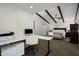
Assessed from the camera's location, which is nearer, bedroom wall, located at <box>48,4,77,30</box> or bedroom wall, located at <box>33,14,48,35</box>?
bedroom wall, located at <box>48,4,77,30</box>

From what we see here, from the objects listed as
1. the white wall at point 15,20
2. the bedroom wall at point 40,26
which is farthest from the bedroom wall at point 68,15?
the white wall at point 15,20

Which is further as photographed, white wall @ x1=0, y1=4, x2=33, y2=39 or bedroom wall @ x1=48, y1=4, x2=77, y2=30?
white wall @ x1=0, y1=4, x2=33, y2=39

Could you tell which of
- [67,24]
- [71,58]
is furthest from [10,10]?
[71,58]

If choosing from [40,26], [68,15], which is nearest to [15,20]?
[40,26]

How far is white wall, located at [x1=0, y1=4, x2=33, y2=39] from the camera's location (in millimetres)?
2264

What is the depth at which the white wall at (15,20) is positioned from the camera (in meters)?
2.26

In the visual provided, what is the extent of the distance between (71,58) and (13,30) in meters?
1.58

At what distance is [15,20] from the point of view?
244cm

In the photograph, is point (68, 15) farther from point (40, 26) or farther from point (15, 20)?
point (15, 20)

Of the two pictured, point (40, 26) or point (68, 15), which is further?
point (40, 26)

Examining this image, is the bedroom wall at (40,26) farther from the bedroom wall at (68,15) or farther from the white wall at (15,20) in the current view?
the bedroom wall at (68,15)

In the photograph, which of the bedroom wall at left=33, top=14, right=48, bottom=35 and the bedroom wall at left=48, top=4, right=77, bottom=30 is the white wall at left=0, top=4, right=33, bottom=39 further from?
the bedroom wall at left=48, top=4, right=77, bottom=30

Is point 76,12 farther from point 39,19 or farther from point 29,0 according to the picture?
point 29,0

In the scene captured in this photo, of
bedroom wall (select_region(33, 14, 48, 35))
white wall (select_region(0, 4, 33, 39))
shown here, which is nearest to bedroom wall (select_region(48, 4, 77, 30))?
bedroom wall (select_region(33, 14, 48, 35))
